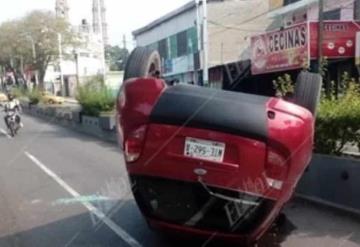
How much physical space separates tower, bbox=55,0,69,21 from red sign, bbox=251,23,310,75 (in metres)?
39.0

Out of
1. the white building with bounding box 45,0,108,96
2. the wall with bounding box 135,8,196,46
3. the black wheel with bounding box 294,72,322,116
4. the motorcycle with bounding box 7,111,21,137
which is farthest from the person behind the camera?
the white building with bounding box 45,0,108,96

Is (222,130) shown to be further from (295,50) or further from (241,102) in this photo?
(295,50)

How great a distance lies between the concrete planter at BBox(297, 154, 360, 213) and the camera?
7.41 metres

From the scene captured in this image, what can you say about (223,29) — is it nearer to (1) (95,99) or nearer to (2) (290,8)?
(2) (290,8)

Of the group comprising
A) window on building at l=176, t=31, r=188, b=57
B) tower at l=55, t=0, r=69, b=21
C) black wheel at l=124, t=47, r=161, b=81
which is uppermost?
tower at l=55, t=0, r=69, b=21

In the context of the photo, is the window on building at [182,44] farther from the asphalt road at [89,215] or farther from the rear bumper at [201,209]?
the rear bumper at [201,209]

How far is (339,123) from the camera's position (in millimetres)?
8164

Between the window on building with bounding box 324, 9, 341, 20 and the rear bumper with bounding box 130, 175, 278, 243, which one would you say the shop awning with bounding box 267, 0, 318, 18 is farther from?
the rear bumper with bounding box 130, 175, 278, 243

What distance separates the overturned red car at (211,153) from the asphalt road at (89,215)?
32.3 inches

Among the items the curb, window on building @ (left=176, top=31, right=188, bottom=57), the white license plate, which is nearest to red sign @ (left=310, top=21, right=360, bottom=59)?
the curb

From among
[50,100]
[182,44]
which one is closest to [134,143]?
[50,100]

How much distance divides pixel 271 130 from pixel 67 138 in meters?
15.7

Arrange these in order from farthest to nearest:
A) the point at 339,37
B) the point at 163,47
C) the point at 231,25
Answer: the point at 163,47
the point at 231,25
the point at 339,37

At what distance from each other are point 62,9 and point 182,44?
63.4 feet
